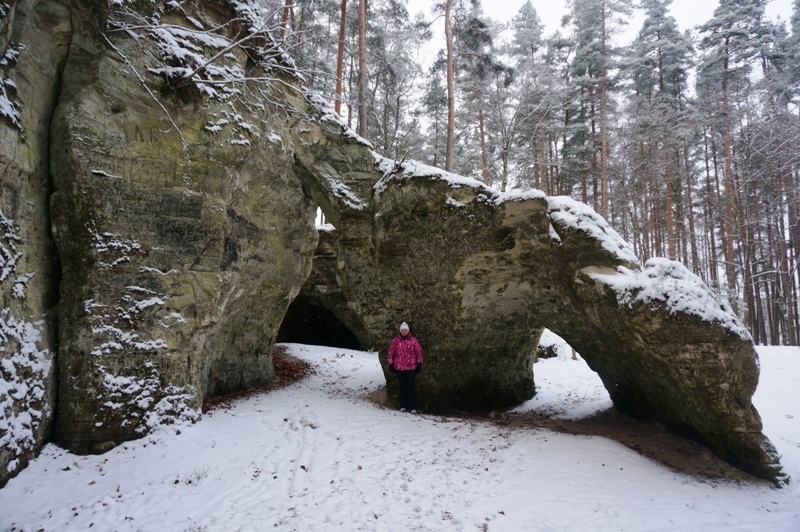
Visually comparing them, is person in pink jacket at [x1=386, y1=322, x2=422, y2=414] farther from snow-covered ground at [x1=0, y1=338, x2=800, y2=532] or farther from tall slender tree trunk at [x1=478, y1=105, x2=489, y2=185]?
tall slender tree trunk at [x1=478, y1=105, x2=489, y2=185]

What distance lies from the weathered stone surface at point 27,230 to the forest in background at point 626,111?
8.59 m

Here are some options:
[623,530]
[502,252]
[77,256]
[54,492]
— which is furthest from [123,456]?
[502,252]

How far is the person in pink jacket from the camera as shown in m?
8.83

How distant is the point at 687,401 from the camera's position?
6402 mm

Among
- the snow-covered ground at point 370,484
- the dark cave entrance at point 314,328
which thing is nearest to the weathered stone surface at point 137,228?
the snow-covered ground at point 370,484

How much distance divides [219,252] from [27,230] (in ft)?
8.55

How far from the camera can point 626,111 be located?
768 inches

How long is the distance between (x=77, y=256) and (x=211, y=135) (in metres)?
3.00

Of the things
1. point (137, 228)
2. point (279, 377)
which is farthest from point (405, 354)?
point (137, 228)

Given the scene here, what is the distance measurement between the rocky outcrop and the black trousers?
0.58 meters

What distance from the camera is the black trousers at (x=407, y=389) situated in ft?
29.1

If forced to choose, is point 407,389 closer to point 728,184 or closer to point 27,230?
point 27,230

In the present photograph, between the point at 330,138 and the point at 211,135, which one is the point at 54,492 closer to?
the point at 211,135

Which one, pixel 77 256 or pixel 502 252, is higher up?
pixel 502 252
